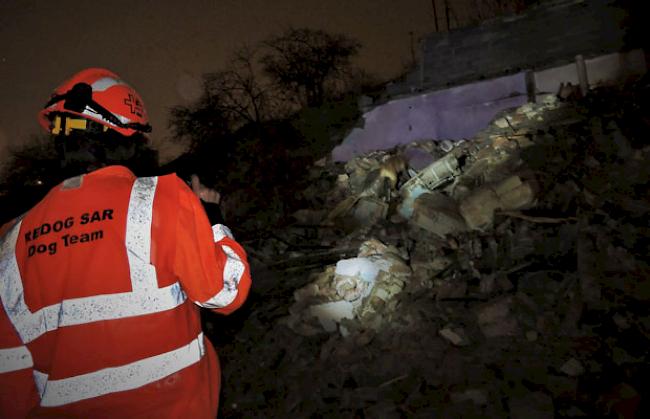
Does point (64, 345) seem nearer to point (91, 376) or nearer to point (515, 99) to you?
point (91, 376)

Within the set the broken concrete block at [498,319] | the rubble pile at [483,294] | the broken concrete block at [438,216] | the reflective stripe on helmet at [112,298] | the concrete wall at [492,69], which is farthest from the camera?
the concrete wall at [492,69]

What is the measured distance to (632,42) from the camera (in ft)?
29.9

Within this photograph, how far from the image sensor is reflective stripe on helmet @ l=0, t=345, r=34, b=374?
133 centimetres

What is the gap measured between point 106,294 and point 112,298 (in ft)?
0.08

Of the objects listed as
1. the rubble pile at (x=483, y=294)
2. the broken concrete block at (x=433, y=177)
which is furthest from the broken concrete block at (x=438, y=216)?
the broken concrete block at (x=433, y=177)

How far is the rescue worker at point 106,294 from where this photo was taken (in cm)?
128

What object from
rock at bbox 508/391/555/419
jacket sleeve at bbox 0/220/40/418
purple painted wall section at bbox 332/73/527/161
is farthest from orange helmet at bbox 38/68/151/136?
purple painted wall section at bbox 332/73/527/161

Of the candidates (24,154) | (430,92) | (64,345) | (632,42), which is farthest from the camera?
(24,154)

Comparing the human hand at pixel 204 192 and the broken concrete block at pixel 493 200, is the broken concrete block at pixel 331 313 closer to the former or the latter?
the broken concrete block at pixel 493 200

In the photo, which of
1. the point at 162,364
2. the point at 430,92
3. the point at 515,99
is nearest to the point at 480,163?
the point at 515,99

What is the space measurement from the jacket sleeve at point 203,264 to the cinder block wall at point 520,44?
10.8m

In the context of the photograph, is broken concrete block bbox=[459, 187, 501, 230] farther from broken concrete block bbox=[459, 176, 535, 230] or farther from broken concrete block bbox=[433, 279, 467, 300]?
broken concrete block bbox=[433, 279, 467, 300]

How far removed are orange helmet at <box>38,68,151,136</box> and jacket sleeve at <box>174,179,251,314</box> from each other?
1.40 ft

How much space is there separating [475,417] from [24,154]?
32.6 m
